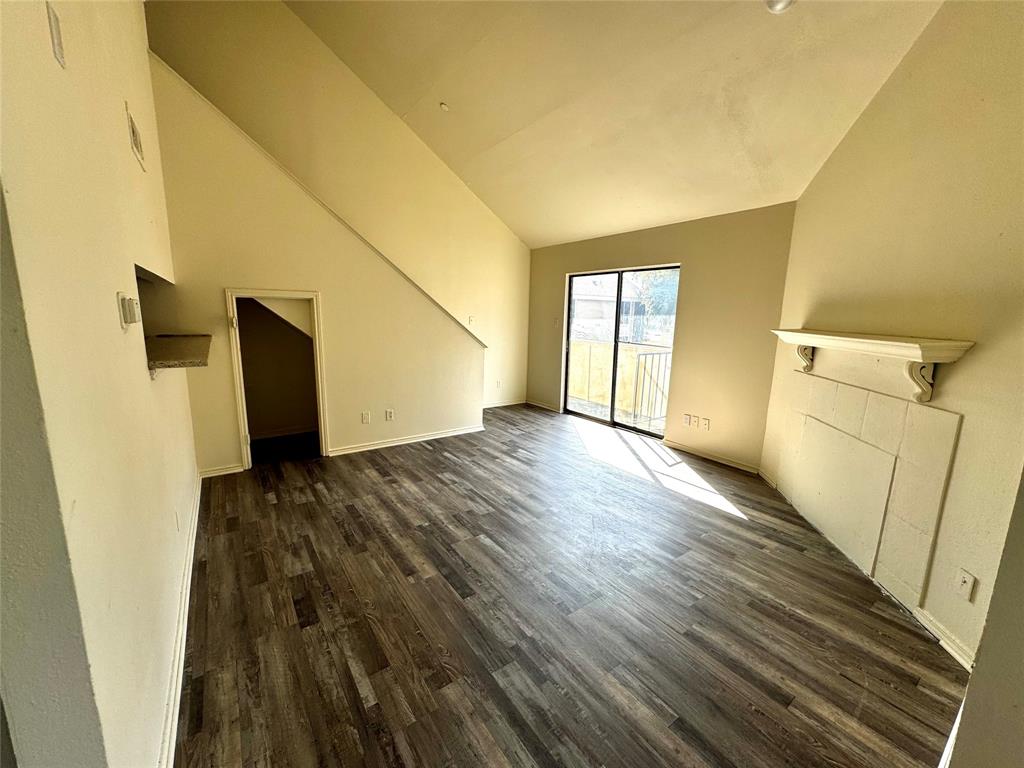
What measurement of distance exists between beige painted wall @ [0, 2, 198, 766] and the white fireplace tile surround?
129 inches

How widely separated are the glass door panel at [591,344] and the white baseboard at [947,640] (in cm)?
374

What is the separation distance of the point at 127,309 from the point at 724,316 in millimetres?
4396

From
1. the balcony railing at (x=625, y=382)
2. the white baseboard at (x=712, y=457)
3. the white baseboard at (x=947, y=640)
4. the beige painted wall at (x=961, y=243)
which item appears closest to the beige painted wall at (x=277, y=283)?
the balcony railing at (x=625, y=382)

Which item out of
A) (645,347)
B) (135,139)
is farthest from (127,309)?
(645,347)

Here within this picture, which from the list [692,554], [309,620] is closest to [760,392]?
[692,554]

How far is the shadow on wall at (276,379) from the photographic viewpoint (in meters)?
4.44

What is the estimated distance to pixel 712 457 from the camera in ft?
13.7

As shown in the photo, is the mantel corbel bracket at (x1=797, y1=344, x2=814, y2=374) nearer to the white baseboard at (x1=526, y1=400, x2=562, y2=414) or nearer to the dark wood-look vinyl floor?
the dark wood-look vinyl floor

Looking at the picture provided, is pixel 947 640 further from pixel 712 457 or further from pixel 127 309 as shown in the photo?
pixel 127 309

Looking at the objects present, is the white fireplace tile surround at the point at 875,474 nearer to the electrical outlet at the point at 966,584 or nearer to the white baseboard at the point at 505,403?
the electrical outlet at the point at 966,584

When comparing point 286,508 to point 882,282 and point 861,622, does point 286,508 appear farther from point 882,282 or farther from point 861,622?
point 882,282

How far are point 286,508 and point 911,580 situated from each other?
158 inches

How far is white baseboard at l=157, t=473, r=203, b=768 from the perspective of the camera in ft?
4.34

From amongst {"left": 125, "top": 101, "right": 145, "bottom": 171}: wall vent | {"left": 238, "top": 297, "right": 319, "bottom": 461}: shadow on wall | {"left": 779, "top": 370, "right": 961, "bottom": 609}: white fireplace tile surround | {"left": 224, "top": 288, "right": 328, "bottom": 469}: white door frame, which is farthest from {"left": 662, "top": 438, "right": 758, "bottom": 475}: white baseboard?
{"left": 125, "top": 101, "right": 145, "bottom": 171}: wall vent
